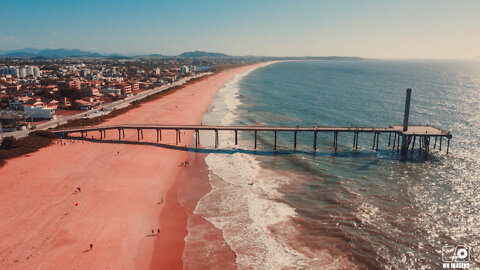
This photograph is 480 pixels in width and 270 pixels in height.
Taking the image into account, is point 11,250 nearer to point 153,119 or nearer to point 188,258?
point 188,258

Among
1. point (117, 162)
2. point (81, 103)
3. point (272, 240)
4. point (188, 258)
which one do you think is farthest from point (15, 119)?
point (272, 240)

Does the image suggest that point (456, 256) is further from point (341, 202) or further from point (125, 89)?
point (125, 89)

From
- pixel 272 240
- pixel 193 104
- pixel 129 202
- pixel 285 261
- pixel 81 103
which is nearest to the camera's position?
pixel 285 261

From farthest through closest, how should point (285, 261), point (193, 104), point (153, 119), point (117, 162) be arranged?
point (193, 104) → point (153, 119) → point (117, 162) → point (285, 261)

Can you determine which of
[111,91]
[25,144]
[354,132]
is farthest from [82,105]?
[354,132]

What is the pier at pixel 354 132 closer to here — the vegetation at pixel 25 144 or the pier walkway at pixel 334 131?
the pier walkway at pixel 334 131
